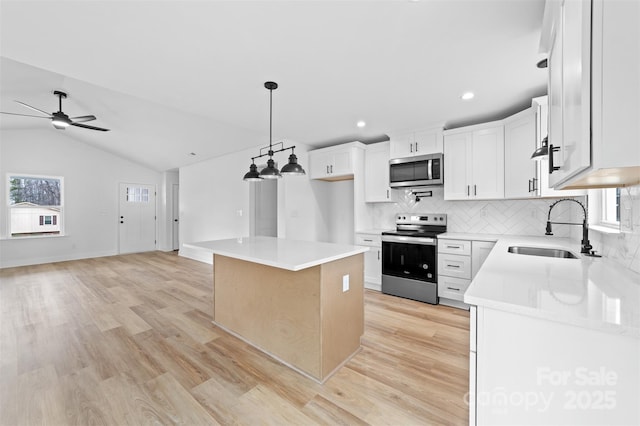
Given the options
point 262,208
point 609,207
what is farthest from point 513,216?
point 262,208

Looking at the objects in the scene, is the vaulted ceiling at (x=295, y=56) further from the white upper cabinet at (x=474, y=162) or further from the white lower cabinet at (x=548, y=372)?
the white lower cabinet at (x=548, y=372)

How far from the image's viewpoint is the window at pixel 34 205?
5.87m

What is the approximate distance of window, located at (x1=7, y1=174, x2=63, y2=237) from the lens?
5.87 m

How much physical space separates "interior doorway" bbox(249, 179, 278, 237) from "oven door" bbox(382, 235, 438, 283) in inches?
114

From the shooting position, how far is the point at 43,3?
159cm

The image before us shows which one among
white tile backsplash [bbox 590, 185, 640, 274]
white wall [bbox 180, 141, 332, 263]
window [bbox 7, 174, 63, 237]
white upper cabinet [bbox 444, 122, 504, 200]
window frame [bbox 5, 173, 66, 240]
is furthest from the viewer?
window [bbox 7, 174, 63, 237]

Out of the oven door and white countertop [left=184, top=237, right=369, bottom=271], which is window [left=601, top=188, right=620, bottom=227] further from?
white countertop [left=184, top=237, right=369, bottom=271]

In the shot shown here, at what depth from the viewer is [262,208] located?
576cm

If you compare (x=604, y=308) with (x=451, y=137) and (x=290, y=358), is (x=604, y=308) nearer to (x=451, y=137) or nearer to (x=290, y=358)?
(x=290, y=358)

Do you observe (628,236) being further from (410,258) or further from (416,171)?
(416,171)

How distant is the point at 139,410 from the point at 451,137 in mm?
4152

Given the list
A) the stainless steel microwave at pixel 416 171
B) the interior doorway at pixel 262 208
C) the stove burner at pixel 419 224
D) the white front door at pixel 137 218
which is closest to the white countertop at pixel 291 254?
the stove burner at pixel 419 224

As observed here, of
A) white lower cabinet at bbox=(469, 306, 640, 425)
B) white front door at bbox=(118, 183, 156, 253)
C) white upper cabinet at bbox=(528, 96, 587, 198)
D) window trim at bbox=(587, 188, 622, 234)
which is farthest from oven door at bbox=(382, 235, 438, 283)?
white front door at bbox=(118, 183, 156, 253)

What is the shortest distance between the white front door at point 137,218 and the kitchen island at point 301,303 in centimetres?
662
